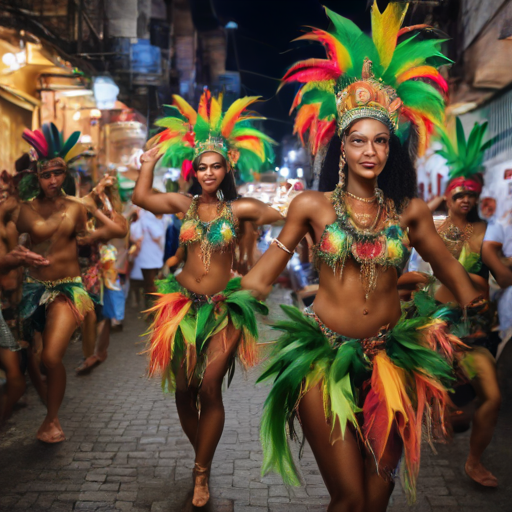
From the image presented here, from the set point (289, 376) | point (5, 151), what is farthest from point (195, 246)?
point (5, 151)

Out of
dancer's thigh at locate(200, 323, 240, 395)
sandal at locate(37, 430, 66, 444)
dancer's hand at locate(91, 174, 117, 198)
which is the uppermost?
dancer's hand at locate(91, 174, 117, 198)

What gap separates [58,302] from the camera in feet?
19.9

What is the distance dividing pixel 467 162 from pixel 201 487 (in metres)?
3.60

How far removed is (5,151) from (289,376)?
444 inches

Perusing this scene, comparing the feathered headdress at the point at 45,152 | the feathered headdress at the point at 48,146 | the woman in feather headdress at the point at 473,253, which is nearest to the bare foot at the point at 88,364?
the feathered headdress at the point at 45,152

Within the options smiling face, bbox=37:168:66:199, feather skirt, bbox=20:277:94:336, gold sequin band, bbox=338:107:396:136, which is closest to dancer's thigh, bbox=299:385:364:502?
gold sequin band, bbox=338:107:396:136

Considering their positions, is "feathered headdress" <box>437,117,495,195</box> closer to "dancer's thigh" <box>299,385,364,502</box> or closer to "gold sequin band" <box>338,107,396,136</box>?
"gold sequin band" <box>338,107,396,136</box>

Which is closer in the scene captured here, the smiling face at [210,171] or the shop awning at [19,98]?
the smiling face at [210,171]

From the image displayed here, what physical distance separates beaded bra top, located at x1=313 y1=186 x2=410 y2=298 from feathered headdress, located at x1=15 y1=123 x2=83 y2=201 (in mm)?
3624

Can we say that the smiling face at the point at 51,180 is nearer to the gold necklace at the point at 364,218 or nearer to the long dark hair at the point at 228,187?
the long dark hair at the point at 228,187

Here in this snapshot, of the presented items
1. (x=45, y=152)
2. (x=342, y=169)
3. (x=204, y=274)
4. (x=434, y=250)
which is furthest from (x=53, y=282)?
(x=434, y=250)

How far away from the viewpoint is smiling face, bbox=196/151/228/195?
5.26 m

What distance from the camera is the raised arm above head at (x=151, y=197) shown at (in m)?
5.36

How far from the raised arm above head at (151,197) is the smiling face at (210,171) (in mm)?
254
